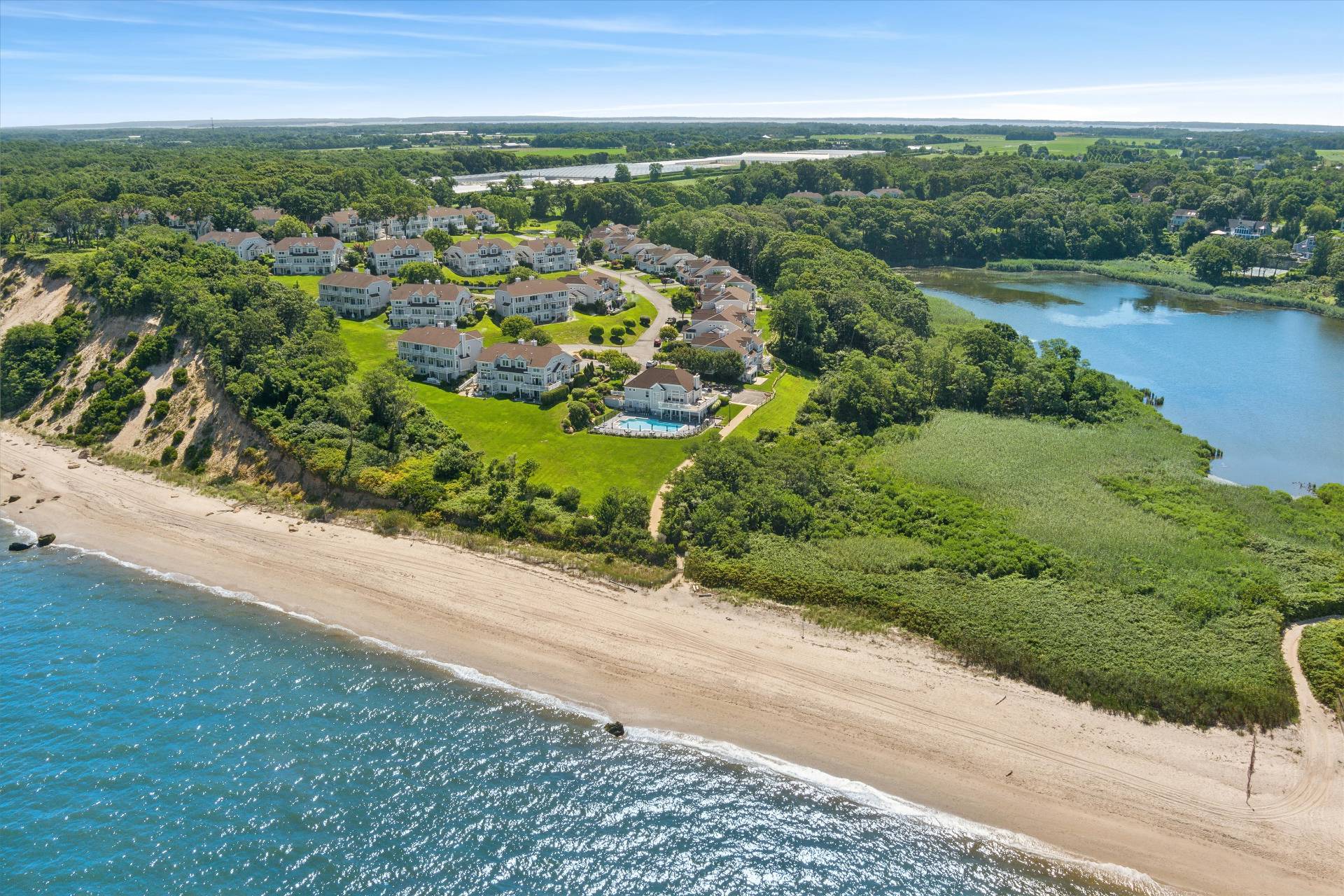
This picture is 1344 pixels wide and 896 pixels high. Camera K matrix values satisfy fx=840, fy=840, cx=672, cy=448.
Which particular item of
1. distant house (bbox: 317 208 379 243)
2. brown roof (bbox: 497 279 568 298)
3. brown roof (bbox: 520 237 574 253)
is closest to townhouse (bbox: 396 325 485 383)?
brown roof (bbox: 497 279 568 298)

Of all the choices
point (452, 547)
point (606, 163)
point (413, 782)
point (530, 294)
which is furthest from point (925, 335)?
point (606, 163)

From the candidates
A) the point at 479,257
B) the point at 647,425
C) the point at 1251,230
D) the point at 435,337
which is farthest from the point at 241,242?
the point at 1251,230

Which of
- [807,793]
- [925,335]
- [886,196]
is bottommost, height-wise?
[807,793]

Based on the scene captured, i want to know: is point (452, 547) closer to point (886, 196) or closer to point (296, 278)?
point (296, 278)

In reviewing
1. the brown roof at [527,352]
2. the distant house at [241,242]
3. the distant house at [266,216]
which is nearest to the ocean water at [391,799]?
the brown roof at [527,352]

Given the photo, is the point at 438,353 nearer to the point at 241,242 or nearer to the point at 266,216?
the point at 241,242

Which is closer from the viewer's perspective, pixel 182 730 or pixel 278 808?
pixel 278 808
